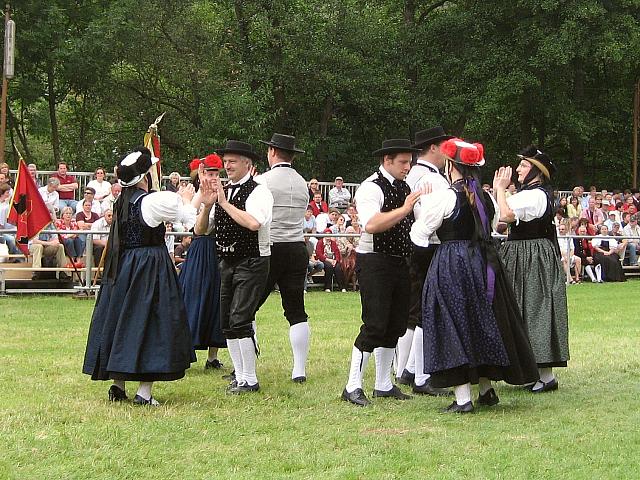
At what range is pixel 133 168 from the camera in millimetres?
6895

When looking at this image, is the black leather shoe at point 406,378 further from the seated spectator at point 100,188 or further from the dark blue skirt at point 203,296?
the seated spectator at point 100,188

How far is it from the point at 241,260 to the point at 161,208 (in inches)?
41.4

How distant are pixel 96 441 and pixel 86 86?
21.4m

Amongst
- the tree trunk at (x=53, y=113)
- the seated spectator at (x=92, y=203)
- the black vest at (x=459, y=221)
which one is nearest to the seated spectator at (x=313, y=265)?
the seated spectator at (x=92, y=203)

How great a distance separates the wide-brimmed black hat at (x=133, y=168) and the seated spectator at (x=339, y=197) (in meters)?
13.7

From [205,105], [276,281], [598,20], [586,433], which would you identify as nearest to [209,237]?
[276,281]

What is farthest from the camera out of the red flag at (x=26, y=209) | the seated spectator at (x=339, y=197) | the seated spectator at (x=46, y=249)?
the seated spectator at (x=339, y=197)

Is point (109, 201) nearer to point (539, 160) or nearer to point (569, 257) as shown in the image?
point (569, 257)

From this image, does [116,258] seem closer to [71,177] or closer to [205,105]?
[71,177]

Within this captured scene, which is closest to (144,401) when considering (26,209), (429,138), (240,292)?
(240,292)

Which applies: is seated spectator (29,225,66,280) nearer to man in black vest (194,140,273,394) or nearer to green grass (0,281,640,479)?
green grass (0,281,640,479)

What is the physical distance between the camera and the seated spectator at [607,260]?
20.0 meters

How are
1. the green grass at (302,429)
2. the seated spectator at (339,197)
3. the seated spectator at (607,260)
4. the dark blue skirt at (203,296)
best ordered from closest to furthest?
the green grass at (302,429) < the dark blue skirt at (203,296) < the seated spectator at (607,260) < the seated spectator at (339,197)

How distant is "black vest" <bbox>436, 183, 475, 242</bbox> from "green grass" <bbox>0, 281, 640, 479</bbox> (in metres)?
1.22
